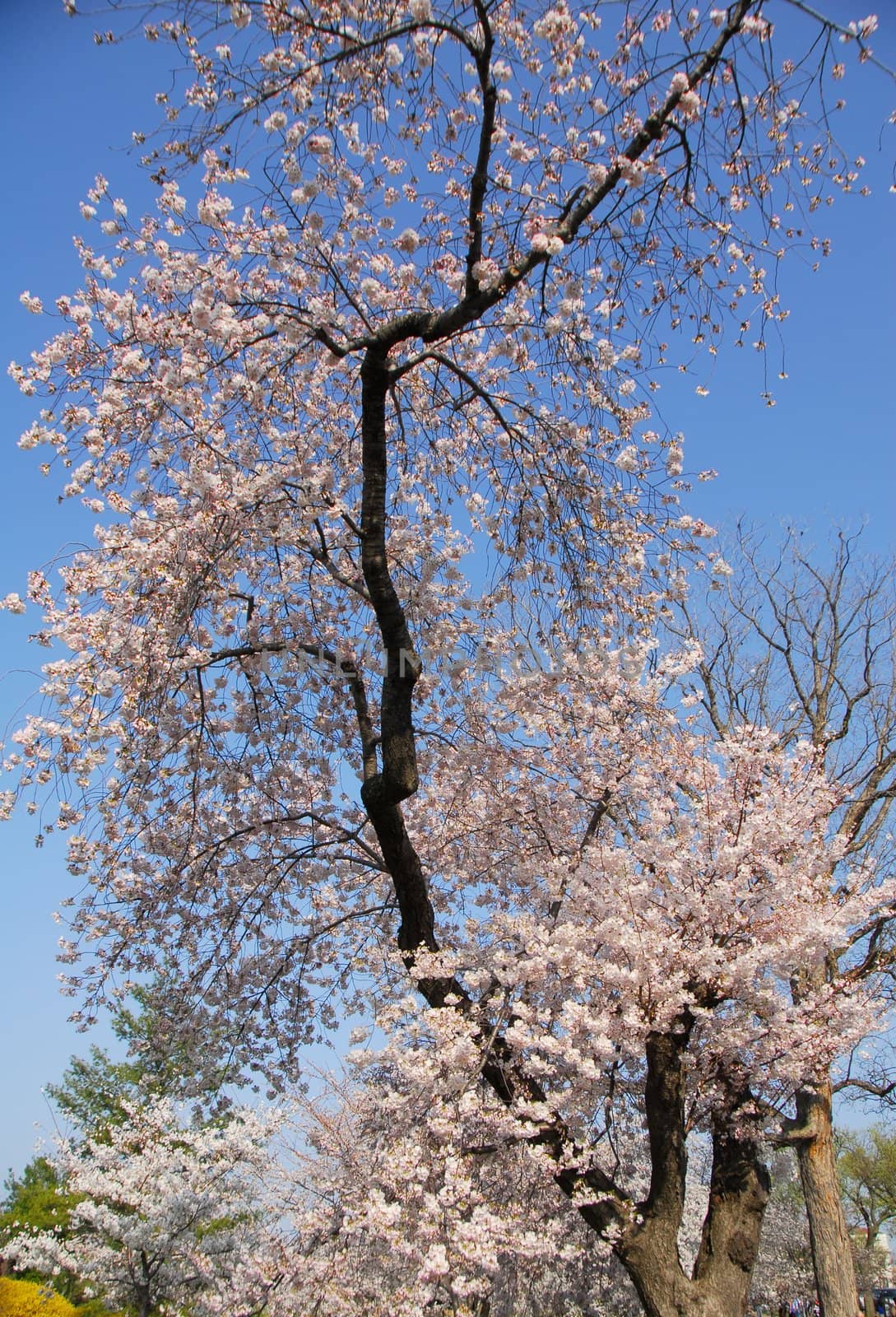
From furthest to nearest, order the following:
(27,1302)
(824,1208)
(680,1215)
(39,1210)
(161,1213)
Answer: (39,1210)
(27,1302)
(161,1213)
(824,1208)
(680,1215)

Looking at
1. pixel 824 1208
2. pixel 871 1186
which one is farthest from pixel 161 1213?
pixel 871 1186

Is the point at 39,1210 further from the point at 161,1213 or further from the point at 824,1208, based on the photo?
the point at 824,1208

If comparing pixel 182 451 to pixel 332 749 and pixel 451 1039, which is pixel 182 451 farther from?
pixel 451 1039

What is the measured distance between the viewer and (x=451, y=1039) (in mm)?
5398

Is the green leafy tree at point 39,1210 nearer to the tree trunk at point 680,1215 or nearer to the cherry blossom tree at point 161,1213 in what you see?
the cherry blossom tree at point 161,1213

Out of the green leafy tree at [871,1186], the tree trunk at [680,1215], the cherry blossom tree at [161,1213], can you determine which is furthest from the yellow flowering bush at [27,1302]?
the green leafy tree at [871,1186]

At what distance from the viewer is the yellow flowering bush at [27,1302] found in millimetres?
12109

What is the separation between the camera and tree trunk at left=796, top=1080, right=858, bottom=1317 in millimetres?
7816

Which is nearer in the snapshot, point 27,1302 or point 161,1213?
point 161,1213

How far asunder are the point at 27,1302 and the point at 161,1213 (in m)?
2.64

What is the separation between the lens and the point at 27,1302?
12383mm

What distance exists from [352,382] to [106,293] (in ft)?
6.05

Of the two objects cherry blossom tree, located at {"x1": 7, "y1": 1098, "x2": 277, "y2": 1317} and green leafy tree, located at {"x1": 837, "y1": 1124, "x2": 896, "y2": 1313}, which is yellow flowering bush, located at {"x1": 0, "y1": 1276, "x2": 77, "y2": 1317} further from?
green leafy tree, located at {"x1": 837, "y1": 1124, "x2": 896, "y2": 1313}

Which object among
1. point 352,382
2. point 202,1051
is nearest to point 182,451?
point 352,382
